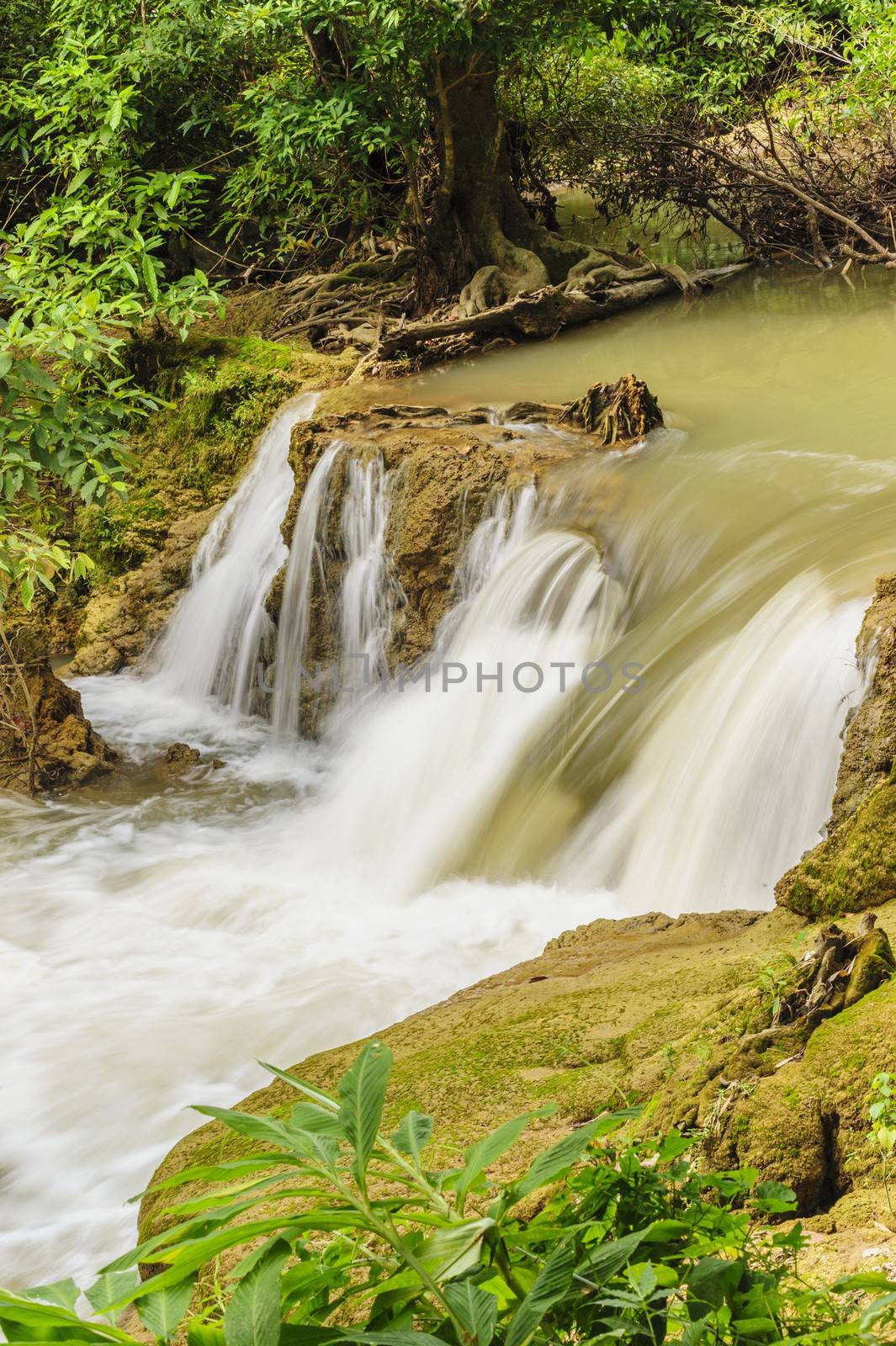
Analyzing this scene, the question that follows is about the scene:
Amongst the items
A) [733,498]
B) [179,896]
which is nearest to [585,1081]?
[179,896]

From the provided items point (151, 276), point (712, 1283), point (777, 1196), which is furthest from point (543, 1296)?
point (151, 276)

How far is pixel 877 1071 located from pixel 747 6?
49.4ft

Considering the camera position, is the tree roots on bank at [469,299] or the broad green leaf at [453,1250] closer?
the broad green leaf at [453,1250]

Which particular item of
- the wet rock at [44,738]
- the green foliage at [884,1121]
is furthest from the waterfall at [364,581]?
the green foliage at [884,1121]

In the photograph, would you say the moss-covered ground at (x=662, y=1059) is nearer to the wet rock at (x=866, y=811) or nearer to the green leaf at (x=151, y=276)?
the wet rock at (x=866, y=811)

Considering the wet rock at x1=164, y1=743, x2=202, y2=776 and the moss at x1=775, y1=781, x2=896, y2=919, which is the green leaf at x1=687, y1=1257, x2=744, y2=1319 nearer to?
the moss at x1=775, y1=781, x2=896, y2=919

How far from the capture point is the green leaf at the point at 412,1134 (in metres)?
1.08

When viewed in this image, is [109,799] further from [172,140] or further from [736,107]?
[736,107]

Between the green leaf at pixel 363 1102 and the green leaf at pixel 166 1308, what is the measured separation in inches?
6.3

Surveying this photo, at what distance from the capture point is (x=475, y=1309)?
92 cm

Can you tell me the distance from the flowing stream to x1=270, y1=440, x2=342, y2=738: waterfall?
2 cm

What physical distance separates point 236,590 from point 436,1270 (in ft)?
26.7

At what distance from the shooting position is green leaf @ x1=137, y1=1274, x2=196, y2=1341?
0.93 meters
